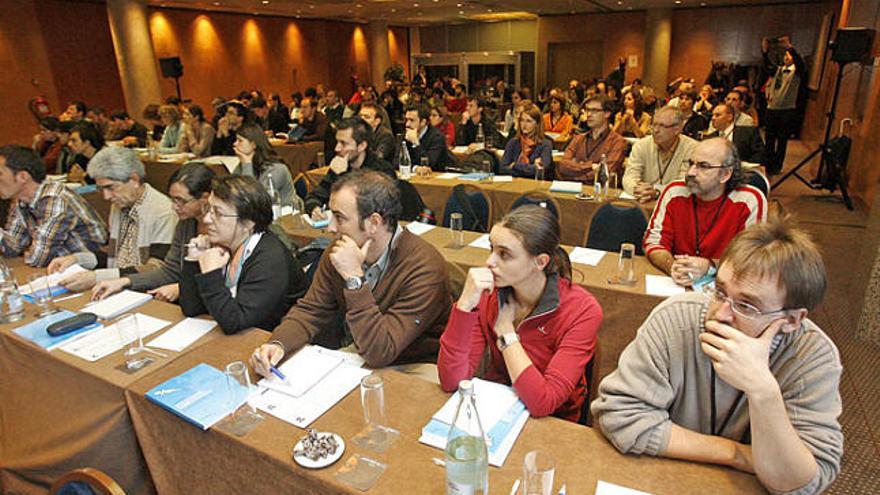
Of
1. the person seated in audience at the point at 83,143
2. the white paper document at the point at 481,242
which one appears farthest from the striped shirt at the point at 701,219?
the person seated in audience at the point at 83,143

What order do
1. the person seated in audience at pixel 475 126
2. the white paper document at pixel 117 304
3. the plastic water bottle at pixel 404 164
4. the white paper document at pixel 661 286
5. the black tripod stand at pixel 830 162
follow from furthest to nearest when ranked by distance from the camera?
the person seated in audience at pixel 475 126 < the black tripod stand at pixel 830 162 < the plastic water bottle at pixel 404 164 < the white paper document at pixel 661 286 < the white paper document at pixel 117 304

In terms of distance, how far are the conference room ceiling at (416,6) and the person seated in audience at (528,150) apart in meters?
8.08

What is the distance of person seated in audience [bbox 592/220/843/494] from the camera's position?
3.74ft

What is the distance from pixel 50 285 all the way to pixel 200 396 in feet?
5.05

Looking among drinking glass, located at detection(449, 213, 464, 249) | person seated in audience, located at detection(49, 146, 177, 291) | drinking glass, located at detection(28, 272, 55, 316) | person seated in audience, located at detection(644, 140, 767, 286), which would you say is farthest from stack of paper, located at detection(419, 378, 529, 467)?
person seated in audience, located at detection(49, 146, 177, 291)

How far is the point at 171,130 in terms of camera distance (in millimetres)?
7672

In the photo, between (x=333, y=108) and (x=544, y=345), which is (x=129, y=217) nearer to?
(x=544, y=345)

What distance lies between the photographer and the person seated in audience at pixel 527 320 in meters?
1.60

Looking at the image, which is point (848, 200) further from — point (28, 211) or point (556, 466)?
point (28, 211)

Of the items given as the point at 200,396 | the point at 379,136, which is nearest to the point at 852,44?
the point at 379,136

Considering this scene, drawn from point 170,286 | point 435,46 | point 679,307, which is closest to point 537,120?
point 170,286

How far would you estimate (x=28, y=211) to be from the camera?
10.1 ft

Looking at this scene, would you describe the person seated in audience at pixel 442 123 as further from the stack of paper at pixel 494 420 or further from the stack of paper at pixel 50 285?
the stack of paper at pixel 494 420

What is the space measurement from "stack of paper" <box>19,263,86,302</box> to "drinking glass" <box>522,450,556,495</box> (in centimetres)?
252
